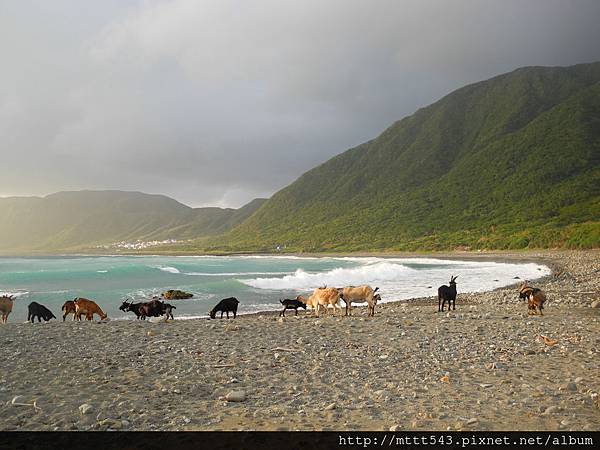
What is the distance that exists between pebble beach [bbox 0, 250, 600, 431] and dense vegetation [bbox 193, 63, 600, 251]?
6112 cm

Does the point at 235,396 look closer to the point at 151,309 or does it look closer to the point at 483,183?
the point at 151,309

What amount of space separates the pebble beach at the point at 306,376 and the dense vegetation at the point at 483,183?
2406 inches

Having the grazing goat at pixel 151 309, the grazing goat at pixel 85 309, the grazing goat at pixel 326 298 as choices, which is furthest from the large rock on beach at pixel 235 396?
the grazing goat at pixel 85 309

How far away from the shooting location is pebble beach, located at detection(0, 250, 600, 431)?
6.62 metres

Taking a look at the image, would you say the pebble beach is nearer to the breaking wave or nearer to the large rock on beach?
the large rock on beach

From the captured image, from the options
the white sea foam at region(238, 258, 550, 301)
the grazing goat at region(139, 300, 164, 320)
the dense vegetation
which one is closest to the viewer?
the grazing goat at region(139, 300, 164, 320)

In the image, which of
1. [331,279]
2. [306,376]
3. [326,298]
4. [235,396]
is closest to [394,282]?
[331,279]

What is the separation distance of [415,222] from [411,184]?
37.3m

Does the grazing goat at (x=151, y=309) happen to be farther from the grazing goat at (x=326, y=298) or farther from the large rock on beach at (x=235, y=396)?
the large rock on beach at (x=235, y=396)

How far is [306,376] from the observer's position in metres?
9.09

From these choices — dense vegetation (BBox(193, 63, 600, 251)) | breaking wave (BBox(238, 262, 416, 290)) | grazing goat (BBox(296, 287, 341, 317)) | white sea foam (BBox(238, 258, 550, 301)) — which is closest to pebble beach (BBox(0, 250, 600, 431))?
grazing goat (BBox(296, 287, 341, 317))

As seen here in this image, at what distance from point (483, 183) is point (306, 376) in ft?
→ 441

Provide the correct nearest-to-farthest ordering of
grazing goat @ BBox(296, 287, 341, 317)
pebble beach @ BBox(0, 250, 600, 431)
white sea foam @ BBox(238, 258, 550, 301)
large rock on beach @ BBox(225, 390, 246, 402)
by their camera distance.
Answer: pebble beach @ BBox(0, 250, 600, 431), large rock on beach @ BBox(225, 390, 246, 402), grazing goat @ BBox(296, 287, 341, 317), white sea foam @ BBox(238, 258, 550, 301)

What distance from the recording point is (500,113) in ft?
560
